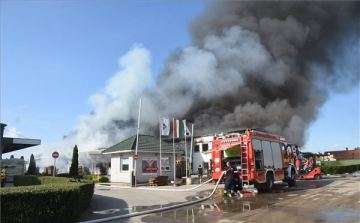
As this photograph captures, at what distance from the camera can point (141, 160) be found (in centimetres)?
2145

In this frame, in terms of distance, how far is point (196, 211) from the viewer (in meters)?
8.26

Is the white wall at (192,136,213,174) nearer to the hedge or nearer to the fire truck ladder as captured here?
the fire truck ladder

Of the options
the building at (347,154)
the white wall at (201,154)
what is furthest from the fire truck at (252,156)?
the building at (347,154)

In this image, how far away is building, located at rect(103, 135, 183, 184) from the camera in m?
21.3

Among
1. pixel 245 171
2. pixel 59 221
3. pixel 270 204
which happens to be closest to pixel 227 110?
pixel 245 171

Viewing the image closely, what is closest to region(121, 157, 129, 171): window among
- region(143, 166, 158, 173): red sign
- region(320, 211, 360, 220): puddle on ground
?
region(143, 166, 158, 173): red sign

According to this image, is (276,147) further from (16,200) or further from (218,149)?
(16,200)

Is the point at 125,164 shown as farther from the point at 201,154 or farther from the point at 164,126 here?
the point at 201,154

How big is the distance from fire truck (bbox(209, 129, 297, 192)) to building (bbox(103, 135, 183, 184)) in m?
8.99

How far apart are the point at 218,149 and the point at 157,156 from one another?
32.8 feet

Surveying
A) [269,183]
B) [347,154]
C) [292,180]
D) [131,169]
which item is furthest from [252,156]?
[347,154]

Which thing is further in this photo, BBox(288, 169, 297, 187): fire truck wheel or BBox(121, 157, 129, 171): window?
BBox(121, 157, 129, 171): window

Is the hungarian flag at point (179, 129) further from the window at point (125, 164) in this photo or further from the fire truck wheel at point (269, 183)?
the fire truck wheel at point (269, 183)

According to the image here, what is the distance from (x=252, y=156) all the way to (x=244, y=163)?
0.49 m
